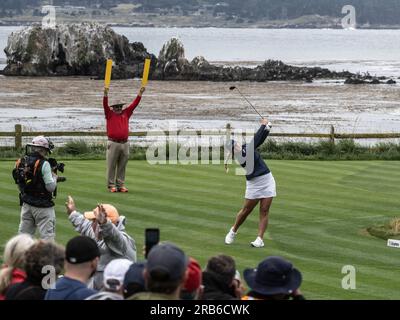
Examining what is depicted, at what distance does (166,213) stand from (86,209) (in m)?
1.52

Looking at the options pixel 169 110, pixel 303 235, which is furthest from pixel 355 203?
pixel 169 110

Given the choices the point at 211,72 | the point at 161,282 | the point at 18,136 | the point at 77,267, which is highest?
the point at 161,282

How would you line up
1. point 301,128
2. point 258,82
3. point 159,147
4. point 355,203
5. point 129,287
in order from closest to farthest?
point 129,287, point 355,203, point 159,147, point 301,128, point 258,82

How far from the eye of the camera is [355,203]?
21406 millimetres

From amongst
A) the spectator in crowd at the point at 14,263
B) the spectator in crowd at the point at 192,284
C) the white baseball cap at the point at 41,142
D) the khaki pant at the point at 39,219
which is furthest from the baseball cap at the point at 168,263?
the khaki pant at the point at 39,219

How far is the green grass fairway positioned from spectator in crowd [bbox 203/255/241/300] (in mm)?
4968

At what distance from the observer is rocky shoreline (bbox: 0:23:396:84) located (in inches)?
3674

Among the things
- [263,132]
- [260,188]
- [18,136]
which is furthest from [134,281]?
[18,136]

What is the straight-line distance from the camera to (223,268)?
8.60 metres

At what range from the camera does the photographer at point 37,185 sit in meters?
14.2

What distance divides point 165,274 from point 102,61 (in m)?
93.7

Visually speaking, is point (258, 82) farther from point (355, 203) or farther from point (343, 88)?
point (355, 203)

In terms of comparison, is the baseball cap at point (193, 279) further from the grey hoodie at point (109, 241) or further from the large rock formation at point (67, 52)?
the large rock formation at point (67, 52)

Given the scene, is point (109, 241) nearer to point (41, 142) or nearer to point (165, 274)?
point (41, 142)
